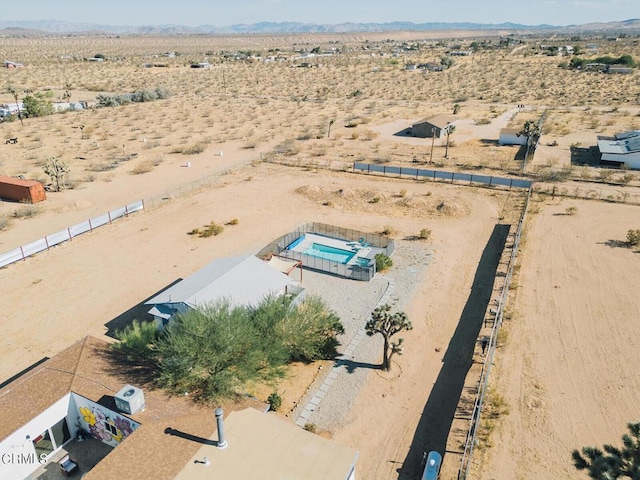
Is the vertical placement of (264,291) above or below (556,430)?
above

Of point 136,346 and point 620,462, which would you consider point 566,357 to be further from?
point 136,346

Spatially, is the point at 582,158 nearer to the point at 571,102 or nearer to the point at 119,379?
the point at 571,102

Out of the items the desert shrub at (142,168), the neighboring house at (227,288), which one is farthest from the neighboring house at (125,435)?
the desert shrub at (142,168)

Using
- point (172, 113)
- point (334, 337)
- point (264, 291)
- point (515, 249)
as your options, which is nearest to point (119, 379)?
point (264, 291)

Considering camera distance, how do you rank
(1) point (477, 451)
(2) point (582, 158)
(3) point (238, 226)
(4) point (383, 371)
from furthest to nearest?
(2) point (582, 158)
(3) point (238, 226)
(4) point (383, 371)
(1) point (477, 451)

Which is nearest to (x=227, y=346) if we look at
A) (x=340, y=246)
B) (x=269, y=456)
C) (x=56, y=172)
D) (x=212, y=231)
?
(x=269, y=456)

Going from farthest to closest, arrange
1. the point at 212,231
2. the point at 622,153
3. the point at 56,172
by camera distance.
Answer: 1. the point at 622,153
2. the point at 56,172
3. the point at 212,231

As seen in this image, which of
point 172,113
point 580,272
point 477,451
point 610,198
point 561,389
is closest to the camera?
point 477,451
